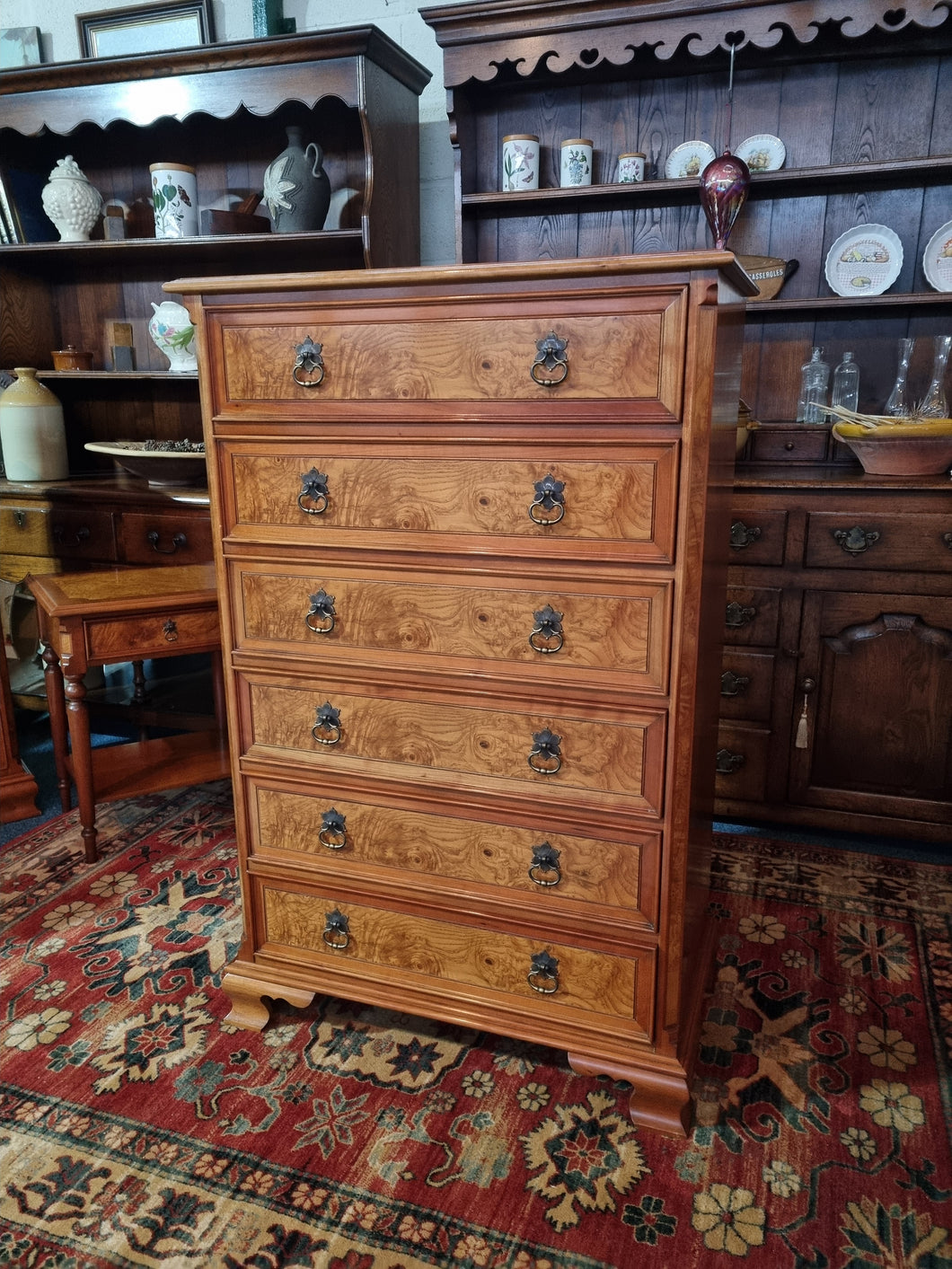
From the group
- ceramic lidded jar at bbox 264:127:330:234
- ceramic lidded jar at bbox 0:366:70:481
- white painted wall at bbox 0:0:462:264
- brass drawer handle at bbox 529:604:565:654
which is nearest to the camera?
brass drawer handle at bbox 529:604:565:654

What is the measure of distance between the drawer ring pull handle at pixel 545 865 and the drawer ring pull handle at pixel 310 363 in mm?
820

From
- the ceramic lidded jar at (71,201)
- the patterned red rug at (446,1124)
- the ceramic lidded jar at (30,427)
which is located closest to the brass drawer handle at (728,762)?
the patterned red rug at (446,1124)

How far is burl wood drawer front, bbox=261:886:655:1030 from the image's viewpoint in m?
1.45

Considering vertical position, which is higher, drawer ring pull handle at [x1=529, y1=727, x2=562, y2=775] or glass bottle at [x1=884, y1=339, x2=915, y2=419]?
glass bottle at [x1=884, y1=339, x2=915, y2=419]

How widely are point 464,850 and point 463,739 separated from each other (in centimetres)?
20

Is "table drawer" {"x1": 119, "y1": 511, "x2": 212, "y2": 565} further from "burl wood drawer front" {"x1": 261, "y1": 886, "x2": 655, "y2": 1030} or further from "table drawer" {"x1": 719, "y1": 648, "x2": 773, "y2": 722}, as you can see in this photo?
"table drawer" {"x1": 719, "y1": 648, "x2": 773, "y2": 722}

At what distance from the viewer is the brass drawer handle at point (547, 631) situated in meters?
1.34

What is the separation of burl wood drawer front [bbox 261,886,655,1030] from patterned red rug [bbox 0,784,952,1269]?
0.56 ft

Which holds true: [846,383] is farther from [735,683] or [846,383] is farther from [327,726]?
[327,726]

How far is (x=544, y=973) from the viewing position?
58.5 inches

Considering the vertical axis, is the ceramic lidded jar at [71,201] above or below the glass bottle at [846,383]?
above

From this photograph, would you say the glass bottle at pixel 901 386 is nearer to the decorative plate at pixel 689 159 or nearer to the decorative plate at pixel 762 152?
the decorative plate at pixel 762 152

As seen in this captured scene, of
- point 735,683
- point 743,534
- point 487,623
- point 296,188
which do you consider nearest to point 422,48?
point 296,188

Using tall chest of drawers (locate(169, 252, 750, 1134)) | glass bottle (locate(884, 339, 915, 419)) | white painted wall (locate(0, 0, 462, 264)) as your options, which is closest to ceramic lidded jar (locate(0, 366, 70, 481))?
white painted wall (locate(0, 0, 462, 264))
